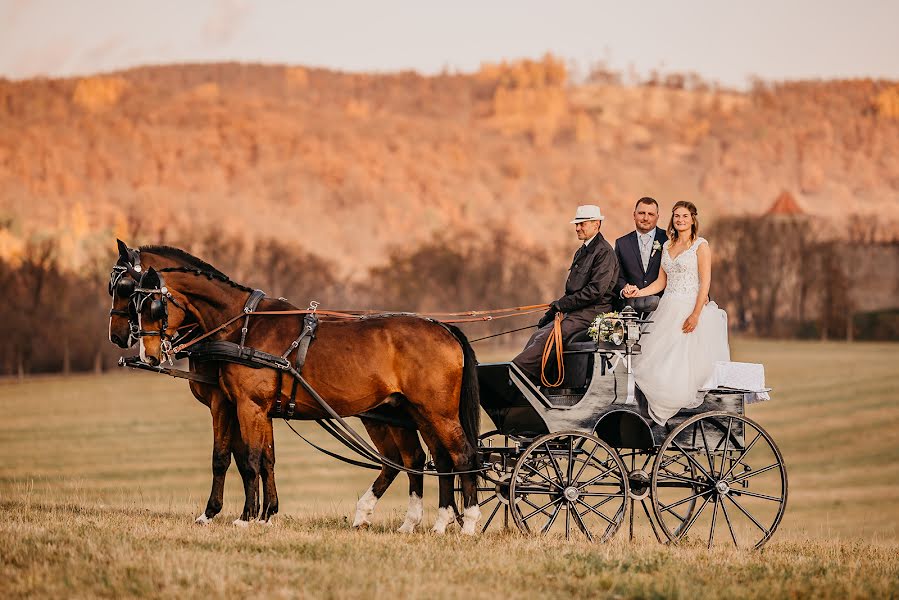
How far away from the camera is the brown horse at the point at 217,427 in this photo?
980cm

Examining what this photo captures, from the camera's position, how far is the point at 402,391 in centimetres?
1007

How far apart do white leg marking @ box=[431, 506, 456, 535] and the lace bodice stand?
9.30ft

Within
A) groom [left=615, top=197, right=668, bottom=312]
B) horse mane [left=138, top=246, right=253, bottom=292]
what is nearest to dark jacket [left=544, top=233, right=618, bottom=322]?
groom [left=615, top=197, right=668, bottom=312]

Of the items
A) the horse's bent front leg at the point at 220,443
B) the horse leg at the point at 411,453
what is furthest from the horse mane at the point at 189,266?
the horse leg at the point at 411,453

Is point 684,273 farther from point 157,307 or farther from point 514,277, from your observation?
point 514,277

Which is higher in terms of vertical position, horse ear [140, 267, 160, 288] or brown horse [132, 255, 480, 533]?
horse ear [140, 267, 160, 288]

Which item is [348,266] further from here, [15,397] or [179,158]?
[15,397]

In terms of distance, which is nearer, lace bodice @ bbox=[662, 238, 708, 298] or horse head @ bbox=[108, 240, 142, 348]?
horse head @ bbox=[108, 240, 142, 348]

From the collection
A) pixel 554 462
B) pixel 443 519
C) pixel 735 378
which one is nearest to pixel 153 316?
pixel 443 519

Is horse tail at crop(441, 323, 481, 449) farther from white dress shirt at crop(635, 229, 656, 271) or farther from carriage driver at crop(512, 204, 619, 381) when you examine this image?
white dress shirt at crop(635, 229, 656, 271)

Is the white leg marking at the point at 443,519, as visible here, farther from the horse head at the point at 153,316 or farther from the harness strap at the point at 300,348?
the horse head at the point at 153,316

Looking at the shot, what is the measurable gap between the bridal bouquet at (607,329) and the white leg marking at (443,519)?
2.07 m

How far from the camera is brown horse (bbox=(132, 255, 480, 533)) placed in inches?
388

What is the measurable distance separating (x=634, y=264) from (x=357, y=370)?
9.48 ft
